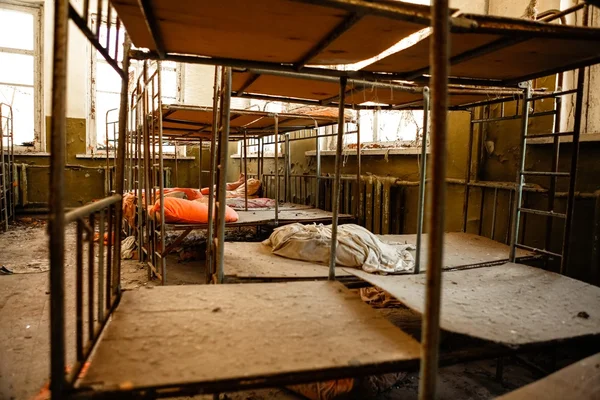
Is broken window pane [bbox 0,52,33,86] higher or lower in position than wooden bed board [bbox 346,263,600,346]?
higher

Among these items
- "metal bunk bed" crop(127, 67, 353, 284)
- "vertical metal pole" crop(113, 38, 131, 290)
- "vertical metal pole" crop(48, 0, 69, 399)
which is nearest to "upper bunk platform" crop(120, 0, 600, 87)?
"vertical metal pole" crop(113, 38, 131, 290)

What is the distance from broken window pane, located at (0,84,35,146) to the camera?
29.5 ft

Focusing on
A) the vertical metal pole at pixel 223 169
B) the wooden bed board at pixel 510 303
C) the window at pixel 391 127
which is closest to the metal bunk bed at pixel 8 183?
the vertical metal pole at pixel 223 169

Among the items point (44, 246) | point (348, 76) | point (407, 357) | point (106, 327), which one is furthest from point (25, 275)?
point (407, 357)

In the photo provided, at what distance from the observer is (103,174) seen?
32.3 feet

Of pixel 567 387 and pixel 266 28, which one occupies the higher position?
pixel 266 28

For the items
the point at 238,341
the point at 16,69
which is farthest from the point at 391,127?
the point at 16,69

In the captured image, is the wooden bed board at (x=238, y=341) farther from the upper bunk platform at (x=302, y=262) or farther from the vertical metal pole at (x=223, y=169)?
the upper bunk platform at (x=302, y=262)

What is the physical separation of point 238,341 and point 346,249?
185cm

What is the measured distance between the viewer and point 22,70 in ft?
29.8

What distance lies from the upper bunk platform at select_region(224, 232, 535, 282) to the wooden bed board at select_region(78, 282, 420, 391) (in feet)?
2.21

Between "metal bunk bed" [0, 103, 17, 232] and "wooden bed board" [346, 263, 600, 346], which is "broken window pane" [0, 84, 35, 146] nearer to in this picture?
"metal bunk bed" [0, 103, 17, 232]

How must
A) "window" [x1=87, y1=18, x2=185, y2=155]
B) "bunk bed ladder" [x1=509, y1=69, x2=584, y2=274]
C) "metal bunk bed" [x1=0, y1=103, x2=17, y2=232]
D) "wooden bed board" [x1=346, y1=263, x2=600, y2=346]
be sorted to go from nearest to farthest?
"wooden bed board" [x1=346, y1=263, x2=600, y2=346], "bunk bed ladder" [x1=509, y1=69, x2=584, y2=274], "metal bunk bed" [x1=0, y1=103, x2=17, y2=232], "window" [x1=87, y1=18, x2=185, y2=155]

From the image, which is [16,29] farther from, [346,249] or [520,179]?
[520,179]
